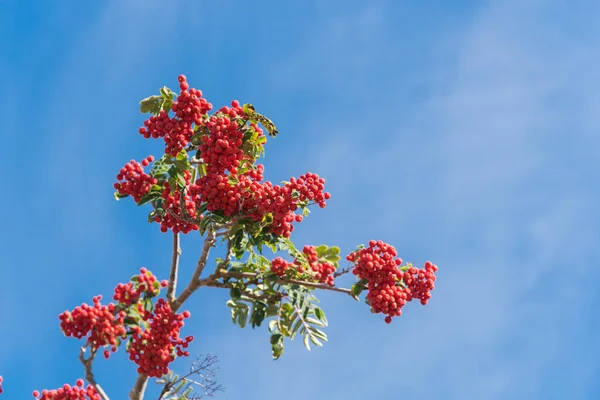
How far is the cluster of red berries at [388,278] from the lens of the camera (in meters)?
8.62

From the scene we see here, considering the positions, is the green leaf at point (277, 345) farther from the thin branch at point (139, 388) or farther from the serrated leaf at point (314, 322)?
the thin branch at point (139, 388)

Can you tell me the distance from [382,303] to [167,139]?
3.39 metres

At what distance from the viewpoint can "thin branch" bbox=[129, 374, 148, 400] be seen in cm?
905

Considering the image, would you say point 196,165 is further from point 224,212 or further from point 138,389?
point 138,389

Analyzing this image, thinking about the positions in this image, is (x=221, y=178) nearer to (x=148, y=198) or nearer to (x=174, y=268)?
(x=148, y=198)

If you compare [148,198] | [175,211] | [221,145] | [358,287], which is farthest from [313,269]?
[148,198]

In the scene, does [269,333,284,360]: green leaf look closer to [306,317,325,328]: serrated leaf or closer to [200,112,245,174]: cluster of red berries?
[306,317,325,328]: serrated leaf

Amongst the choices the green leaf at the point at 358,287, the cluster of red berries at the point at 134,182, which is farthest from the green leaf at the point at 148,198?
the green leaf at the point at 358,287

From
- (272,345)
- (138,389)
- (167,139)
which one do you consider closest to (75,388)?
(138,389)

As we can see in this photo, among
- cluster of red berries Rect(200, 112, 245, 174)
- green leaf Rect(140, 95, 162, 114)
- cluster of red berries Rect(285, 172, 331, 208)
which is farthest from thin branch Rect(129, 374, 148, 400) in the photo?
green leaf Rect(140, 95, 162, 114)

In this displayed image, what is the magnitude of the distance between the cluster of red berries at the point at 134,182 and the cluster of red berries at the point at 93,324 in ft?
6.53

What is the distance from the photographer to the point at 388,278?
877cm

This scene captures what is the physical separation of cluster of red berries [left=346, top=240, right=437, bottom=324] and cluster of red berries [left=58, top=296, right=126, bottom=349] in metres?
2.96

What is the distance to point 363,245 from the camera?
916cm
